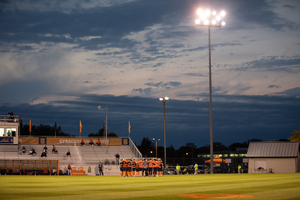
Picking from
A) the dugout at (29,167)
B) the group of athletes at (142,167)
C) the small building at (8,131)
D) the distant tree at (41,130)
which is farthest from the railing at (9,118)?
the distant tree at (41,130)

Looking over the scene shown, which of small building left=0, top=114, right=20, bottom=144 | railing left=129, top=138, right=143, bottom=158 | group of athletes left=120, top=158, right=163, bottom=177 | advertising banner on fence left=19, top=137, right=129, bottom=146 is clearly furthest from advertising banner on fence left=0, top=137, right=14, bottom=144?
group of athletes left=120, top=158, right=163, bottom=177

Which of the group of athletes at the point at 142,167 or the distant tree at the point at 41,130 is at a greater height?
the distant tree at the point at 41,130

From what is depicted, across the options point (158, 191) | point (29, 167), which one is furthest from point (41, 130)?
point (158, 191)

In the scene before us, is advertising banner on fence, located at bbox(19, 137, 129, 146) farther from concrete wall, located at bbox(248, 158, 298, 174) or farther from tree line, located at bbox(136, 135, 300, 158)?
tree line, located at bbox(136, 135, 300, 158)

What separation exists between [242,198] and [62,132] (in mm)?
128206

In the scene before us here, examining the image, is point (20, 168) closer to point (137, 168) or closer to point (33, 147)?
point (33, 147)

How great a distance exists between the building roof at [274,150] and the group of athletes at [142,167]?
65.5 feet

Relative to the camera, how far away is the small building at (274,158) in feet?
155

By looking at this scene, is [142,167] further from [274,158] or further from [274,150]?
[274,150]

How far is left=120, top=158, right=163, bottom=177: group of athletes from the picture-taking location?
113 feet

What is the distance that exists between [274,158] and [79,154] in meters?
27.7

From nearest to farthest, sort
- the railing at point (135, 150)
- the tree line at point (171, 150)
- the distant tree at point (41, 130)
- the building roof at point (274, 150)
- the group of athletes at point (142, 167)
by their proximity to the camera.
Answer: the group of athletes at point (142, 167) → the building roof at point (274, 150) → the railing at point (135, 150) → the distant tree at point (41, 130) → the tree line at point (171, 150)

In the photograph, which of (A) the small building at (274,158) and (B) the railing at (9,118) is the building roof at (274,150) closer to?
(A) the small building at (274,158)

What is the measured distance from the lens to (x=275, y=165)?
48.2m
